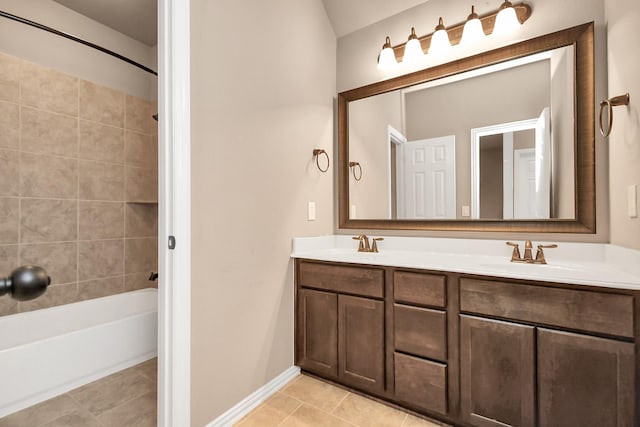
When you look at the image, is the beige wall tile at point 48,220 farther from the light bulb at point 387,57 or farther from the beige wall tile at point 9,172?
the light bulb at point 387,57

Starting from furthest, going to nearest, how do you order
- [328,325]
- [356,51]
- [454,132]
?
[356,51], [454,132], [328,325]

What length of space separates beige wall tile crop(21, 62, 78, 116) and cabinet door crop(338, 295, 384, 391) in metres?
2.56

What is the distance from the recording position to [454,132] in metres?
→ 1.97

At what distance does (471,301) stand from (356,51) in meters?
2.00

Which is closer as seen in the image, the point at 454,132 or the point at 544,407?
the point at 544,407

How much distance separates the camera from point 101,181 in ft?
8.22

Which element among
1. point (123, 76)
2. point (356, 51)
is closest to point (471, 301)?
point (356, 51)

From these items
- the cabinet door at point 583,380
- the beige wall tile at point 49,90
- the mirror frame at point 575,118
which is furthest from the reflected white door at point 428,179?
the beige wall tile at point 49,90

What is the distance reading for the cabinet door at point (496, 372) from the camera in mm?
1261

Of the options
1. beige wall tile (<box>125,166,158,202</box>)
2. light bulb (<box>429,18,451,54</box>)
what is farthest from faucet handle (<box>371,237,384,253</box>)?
beige wall tile (<box>125,166,158,202</box>)

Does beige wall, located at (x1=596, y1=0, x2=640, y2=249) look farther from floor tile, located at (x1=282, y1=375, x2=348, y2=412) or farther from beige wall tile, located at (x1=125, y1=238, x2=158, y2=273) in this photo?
beige wall tile, located at (x1=125, y1=238, x2=158, y2=273)

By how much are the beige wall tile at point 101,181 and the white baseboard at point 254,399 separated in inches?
80.4

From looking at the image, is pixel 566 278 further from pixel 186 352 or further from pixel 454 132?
pixel 186 352

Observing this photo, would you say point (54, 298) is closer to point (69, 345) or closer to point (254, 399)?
point (69, 345)
